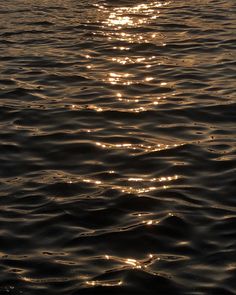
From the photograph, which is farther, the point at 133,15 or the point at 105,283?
the point at 133,15

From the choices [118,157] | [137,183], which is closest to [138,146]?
[118,157]

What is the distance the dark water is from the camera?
26.6ft

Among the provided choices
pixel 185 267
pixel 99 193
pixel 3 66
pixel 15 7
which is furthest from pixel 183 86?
pixel 15 7

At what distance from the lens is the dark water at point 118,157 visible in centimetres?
811

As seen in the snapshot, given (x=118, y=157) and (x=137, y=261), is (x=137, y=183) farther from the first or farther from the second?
(x=137, y=261)

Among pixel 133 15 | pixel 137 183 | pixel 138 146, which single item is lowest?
pixel 137 183

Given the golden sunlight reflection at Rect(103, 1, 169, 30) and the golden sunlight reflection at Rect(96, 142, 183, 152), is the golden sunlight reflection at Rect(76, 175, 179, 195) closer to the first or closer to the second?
the golden sunlight reflection at Rect(96, 142, 183, 152)

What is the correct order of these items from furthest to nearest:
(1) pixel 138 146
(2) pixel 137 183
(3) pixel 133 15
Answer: (3) pixel 133 15 → (1) pixel 138 146 → (2) pixel 137 183

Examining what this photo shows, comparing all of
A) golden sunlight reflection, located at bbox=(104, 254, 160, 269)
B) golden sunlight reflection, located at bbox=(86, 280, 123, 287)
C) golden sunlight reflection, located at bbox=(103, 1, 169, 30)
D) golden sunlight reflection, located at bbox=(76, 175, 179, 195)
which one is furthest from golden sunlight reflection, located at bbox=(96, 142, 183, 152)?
golden sunlight reflection, located at bbox=(103, 1, 169, 30)

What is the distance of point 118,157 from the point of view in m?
10.9

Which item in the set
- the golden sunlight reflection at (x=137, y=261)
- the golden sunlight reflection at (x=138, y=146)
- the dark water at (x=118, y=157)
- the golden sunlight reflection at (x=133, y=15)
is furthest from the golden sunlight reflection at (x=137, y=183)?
the golden sunlight reflection at (x=133, y=15)

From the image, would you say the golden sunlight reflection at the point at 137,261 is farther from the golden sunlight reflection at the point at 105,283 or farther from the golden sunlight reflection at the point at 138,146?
the golden sunlight reflection at the point at 138,146

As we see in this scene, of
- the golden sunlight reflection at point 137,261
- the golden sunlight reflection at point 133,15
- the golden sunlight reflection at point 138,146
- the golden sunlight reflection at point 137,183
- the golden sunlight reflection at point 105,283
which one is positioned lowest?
the golden sunlight reflection at point 105,283

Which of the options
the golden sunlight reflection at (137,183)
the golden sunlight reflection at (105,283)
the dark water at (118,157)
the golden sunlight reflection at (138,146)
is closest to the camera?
the golden sunlight reflection at (105,283)
